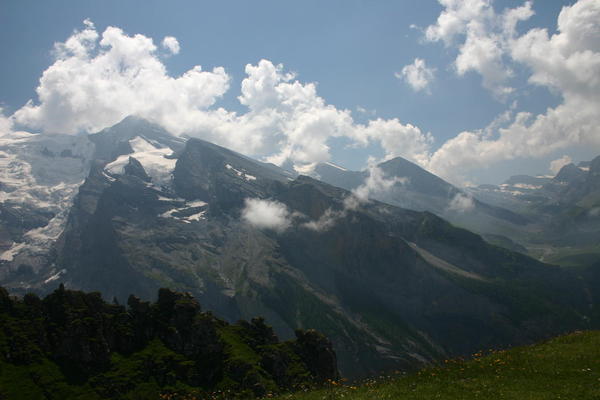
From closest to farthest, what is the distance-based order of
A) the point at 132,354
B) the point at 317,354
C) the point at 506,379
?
the point at 506,379
the point at 132,354
the point at 317,354

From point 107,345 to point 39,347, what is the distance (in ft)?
37.8

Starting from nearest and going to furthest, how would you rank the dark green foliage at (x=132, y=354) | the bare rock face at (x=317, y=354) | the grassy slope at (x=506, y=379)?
the grassy slope at (x=506, y=379), the dark green foliage at (x=132, y=354), the bare rock face at (x=317, y=354)

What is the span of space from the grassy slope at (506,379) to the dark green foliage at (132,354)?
42041 mm

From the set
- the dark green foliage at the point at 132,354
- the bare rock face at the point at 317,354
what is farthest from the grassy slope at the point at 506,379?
the bare rock face at the point at 317,354

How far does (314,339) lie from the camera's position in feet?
348

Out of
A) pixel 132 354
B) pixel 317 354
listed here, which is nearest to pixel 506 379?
pixel 132 354

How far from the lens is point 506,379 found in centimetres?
2742

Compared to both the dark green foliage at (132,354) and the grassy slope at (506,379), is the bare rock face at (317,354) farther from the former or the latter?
the grassy slope at (506,379)

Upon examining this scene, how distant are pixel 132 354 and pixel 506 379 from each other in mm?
75727

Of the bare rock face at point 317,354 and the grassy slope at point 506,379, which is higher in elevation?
the grassy slope at point 506,379

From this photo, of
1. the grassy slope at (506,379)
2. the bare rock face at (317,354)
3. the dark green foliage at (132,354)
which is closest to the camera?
the grassy slope at (506,379)

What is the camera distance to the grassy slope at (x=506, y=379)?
2481 centimetres

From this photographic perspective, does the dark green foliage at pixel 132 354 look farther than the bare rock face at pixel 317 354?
No

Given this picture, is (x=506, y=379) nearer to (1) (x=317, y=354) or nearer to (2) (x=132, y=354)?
(2) (x=132, y=354)
